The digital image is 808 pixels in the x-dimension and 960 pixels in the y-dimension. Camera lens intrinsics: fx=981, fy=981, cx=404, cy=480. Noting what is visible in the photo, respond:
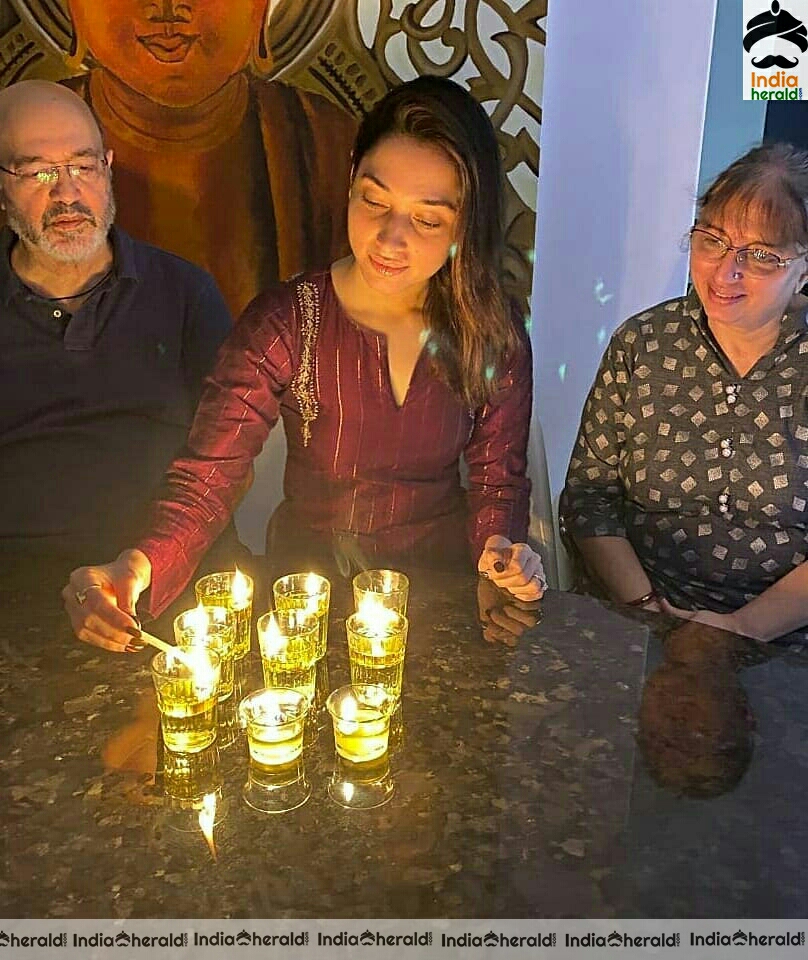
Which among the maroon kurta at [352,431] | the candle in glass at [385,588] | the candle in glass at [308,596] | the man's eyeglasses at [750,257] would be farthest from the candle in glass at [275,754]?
the man's eyeglasses at [750,257]

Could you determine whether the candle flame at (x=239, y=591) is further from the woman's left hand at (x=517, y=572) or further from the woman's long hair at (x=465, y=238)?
the woman's long hair at (x=465, y=238)

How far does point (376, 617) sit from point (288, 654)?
132 mm

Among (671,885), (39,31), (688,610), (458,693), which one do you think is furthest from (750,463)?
(39,31)

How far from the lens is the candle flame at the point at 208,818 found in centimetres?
96

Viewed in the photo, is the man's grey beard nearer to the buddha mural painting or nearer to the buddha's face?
the buddha mural painting

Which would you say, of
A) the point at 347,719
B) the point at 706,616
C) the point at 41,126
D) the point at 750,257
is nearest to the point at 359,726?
the point at 347,719

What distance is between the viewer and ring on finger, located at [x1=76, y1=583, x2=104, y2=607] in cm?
137

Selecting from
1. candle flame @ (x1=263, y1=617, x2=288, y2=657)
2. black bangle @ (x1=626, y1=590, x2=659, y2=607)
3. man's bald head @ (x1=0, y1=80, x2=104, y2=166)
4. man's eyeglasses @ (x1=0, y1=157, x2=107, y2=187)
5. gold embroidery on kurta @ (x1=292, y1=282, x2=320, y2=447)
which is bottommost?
black bangle @ (x1=626, y1=590, x2=659, y2=607)

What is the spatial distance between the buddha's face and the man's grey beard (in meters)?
0.33

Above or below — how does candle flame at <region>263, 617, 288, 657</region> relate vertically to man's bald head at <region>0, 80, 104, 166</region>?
below

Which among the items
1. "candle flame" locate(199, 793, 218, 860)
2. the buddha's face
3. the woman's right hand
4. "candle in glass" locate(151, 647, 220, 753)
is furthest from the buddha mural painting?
"candle flame" locate(199, 793, 218, 860)

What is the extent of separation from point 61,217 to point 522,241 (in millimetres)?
990

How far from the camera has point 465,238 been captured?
1748 millimetres

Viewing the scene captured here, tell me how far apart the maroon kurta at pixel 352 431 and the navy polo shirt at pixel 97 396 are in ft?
0.97
